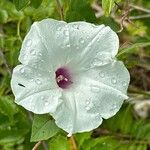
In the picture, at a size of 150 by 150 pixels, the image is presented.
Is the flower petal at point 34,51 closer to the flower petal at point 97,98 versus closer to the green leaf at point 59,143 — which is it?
the flower petal at point 97,98

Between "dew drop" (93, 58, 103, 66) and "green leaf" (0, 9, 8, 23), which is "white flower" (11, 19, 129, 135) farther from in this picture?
"green leaf" (0, 9, 8, 23)

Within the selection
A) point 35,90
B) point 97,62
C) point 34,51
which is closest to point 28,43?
point 34,51

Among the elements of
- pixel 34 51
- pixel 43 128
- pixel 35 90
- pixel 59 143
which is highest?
pixel 34 51

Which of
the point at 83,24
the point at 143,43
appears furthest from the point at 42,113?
the point at 143,43

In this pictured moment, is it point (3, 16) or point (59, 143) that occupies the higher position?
point (3, 16)

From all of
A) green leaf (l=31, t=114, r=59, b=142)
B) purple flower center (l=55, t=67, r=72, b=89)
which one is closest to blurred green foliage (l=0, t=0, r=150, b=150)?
green leaf (l=31, t=114, r=59, b=142)

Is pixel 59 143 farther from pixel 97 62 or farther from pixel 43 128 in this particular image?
pixel 97 62

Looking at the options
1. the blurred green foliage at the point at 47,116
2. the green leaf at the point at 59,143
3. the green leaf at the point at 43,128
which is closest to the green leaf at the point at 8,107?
the blurred green foliage at the point at 47,116
